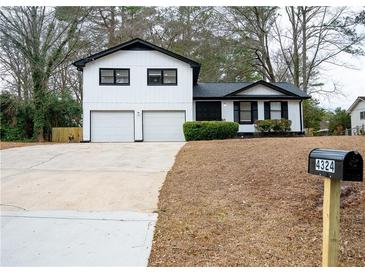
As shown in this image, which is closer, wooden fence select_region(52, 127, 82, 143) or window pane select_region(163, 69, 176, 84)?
window pane select_region(163, 69, 176, 84)

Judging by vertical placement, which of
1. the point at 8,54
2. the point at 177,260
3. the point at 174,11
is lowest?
the point at 177,260

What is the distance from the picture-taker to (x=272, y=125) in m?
20.7

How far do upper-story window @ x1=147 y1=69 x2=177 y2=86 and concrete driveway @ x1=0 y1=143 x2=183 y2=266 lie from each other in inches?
404

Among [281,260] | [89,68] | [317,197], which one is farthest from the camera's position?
[89,68]

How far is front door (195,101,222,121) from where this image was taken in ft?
70.5

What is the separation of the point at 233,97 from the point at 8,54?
14.4 meters

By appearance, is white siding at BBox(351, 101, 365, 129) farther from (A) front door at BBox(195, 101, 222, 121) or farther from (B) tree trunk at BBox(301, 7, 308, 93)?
(A) front door at BBox(195, 101, 222, 121)

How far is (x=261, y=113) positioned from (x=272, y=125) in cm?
140

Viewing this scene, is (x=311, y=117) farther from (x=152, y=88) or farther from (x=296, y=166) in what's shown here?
(x=296, y=166)

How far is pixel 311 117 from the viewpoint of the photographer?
29.8 meters

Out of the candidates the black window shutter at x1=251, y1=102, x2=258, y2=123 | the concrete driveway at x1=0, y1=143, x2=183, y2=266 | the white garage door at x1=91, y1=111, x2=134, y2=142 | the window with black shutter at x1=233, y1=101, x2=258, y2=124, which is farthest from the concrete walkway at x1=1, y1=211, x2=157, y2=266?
the black window shutter at x1=251, y1=102, x2=258, y2=123

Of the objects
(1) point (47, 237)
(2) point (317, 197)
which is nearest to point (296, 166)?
(2) point (317, 197)

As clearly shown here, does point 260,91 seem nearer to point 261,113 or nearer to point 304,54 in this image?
point 261,113

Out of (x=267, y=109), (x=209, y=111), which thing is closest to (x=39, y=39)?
(x=209, y=111)
